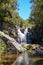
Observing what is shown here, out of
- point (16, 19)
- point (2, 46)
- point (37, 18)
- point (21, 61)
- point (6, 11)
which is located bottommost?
point (37, 18)

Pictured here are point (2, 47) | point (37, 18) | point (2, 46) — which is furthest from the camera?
point (37, 18)

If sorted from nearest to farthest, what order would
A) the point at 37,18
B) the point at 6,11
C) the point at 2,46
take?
the point at 2,46
the point at 6,11
the point at 37,18

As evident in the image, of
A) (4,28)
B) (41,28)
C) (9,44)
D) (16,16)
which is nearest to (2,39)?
(9,44)

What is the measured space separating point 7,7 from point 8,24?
2.98 meters

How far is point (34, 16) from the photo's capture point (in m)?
49.3

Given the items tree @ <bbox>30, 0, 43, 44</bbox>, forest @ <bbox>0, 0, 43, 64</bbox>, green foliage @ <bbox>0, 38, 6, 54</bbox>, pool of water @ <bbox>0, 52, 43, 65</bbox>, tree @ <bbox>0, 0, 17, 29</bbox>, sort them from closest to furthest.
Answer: pool of water @ <bbox>0, 52, 43, 65</bbox> → green foliage @ <bbox>0, 38, 6, 54</bbox> → tree @ <bbox>0, 0, 17, 29</bbox> → forest @ <bbox>0, 0, 43, 64</bbox> → tree @ <bbox>30, 0, 43, 44</bbox>

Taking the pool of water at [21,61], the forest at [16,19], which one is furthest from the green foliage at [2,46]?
the forest at [16,19]

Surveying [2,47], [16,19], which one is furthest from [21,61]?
[16,19]

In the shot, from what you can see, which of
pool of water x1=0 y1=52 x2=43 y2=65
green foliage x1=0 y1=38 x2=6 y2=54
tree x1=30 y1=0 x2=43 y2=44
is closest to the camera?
pool of water x1=0 y1=52 x2=43 y2=65

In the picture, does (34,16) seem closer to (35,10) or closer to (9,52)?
(35,10)

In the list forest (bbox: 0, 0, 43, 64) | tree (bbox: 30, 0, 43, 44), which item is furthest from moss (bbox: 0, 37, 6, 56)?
tree (bbox: 30, 0, 43, 44)

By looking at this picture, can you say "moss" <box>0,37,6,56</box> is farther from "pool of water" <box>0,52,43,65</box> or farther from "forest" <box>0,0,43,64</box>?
A: "forest" <box>0,0,43,64</box>

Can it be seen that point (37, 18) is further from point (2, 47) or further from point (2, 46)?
point (2, 47)

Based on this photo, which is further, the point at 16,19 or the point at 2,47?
the point at 16,19
